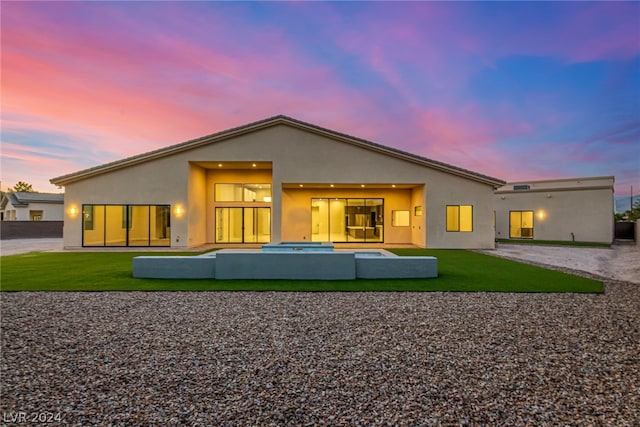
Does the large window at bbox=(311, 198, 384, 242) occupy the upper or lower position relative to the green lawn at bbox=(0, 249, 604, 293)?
upper

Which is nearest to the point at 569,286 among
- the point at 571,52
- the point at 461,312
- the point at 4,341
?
the point at 461,312

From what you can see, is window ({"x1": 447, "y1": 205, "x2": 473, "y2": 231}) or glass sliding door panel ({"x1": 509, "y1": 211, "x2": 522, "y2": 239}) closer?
window ({"x1": 447, "y1": 205, "x2": 473, "y2": 231})

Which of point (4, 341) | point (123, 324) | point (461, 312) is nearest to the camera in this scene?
point (4, 341)

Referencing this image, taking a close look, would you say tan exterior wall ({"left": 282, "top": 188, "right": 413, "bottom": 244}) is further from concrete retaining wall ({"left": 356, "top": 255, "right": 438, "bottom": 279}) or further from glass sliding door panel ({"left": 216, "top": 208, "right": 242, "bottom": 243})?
concrete retaining wall ({"left": 356, "top": 255, "right": 438, "bottom": 279})

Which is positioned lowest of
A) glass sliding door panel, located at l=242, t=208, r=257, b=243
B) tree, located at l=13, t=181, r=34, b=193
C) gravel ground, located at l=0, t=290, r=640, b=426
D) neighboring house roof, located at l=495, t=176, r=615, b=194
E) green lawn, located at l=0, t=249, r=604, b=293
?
gravel ground, located at l=0, t=290, r=640, b=426

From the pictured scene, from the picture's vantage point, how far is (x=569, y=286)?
757cm

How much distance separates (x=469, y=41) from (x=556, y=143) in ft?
52.9

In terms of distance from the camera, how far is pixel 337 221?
61.2 feet

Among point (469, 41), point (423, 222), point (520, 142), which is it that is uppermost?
point (469, 41)

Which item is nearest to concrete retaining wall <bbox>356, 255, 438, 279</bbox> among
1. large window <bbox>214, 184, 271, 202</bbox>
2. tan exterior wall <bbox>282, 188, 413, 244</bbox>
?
tan exterior wall <bbox>282, 188, 413, 244</bbox>

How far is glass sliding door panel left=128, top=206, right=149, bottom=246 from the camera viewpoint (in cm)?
1598

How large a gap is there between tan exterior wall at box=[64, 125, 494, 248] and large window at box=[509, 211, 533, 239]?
859cm

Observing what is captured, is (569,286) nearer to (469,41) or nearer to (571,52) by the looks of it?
(469,41)

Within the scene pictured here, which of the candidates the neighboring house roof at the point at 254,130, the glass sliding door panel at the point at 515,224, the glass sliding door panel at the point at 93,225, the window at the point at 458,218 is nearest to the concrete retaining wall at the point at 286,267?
the neighboring house roof at the point at 254,130
